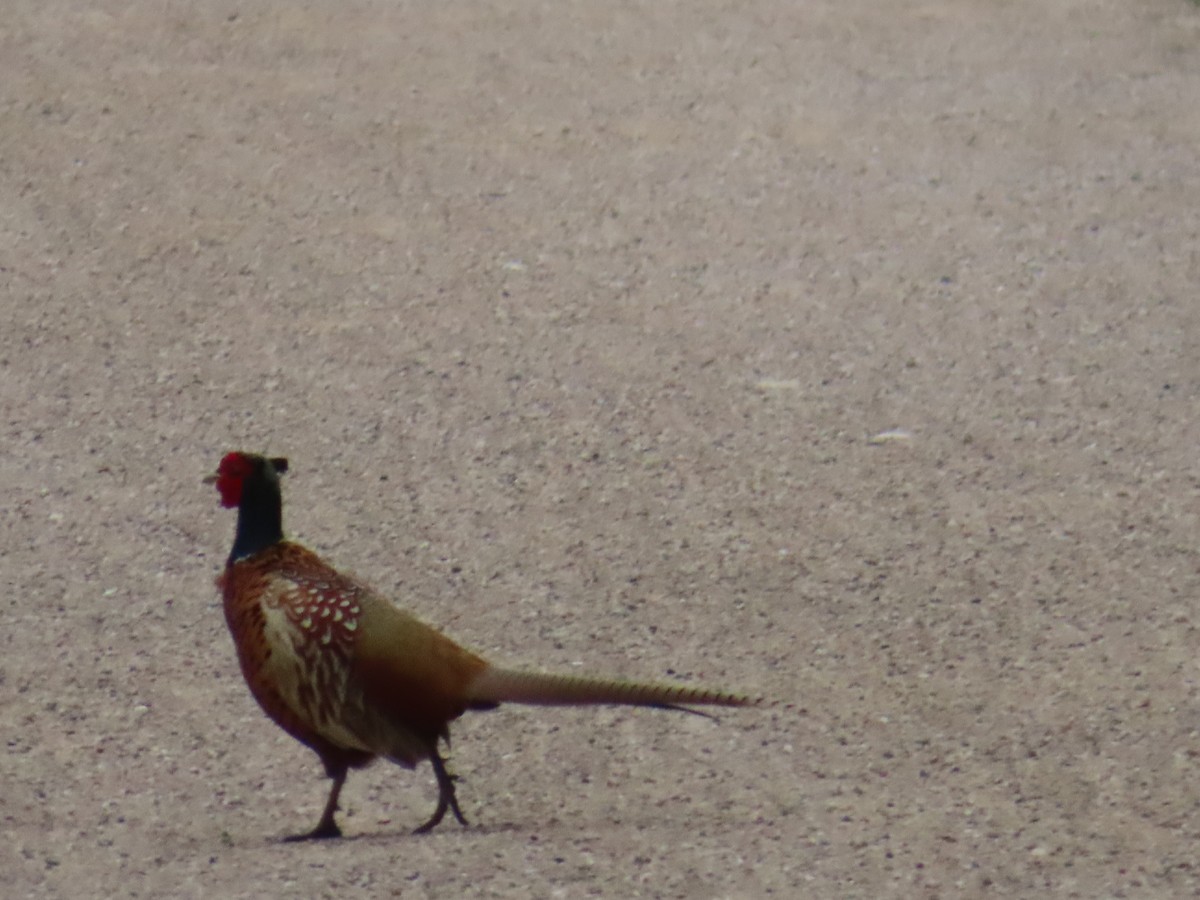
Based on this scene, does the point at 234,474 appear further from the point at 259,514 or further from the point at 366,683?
the point at 366,683

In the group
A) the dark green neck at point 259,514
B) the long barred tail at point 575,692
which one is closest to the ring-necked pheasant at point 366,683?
the long barred tail at point 575,692

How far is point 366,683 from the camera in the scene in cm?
448

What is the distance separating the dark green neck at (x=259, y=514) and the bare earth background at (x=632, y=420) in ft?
1.99

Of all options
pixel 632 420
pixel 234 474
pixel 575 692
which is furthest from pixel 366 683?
pixel 632 420

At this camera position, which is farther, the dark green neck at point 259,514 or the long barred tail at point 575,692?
the dark green neck at point 259,514

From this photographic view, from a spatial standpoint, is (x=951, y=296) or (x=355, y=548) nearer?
(x=355, y=548)

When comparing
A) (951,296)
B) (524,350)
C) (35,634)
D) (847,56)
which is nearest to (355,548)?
(35,634)

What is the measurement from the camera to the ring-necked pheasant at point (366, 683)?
14.7ft

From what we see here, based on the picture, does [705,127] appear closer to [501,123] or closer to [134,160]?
[501,123]

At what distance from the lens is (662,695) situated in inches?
175

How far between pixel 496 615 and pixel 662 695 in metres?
1.39

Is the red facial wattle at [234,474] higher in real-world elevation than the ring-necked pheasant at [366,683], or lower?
higher

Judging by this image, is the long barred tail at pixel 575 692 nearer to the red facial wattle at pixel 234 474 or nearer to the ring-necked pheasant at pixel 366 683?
the ring-necked pheasant at pixel 366 683

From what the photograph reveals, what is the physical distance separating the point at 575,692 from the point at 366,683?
0.46 metres
